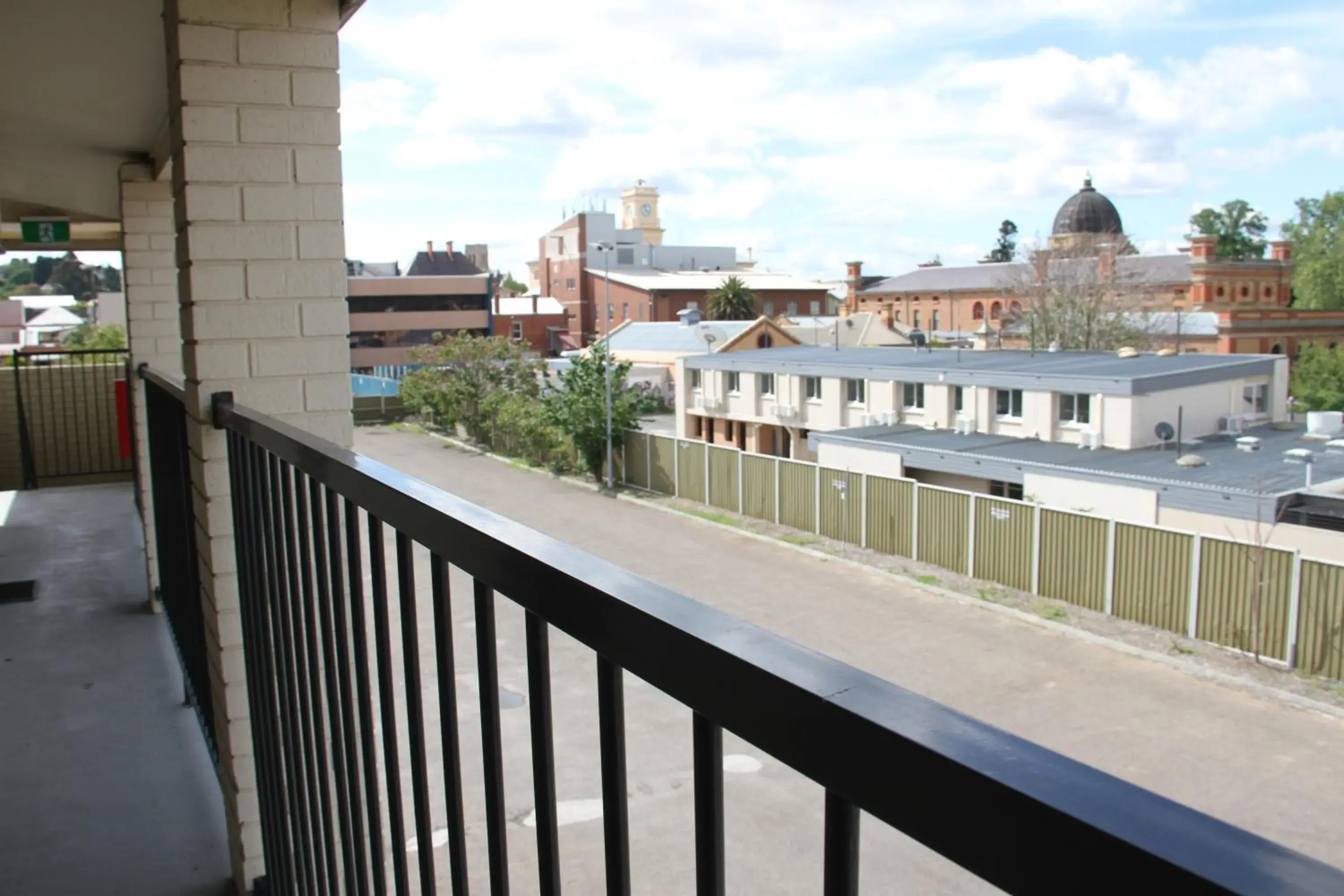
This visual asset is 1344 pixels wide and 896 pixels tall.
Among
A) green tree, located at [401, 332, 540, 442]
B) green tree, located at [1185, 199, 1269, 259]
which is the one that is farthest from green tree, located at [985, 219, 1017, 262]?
green tree, located at [401, 332, 540, 442]

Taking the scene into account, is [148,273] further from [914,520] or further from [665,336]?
[665,336]

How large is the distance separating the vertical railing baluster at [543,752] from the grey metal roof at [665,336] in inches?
1466

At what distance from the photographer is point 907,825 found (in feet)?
1.69

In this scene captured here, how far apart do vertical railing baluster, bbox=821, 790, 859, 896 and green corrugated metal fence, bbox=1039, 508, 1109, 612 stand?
559 inches

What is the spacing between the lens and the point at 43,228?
972 centimetres

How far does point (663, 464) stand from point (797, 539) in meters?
5.03

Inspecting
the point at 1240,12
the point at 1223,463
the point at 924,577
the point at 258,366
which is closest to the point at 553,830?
the point at 258,366

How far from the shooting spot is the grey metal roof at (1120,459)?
1591cm

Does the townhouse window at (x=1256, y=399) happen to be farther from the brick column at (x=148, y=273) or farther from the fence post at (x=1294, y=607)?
the brick column at (x=148, y=273)

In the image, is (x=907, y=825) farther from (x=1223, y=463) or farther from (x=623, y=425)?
(x=623, y=425)

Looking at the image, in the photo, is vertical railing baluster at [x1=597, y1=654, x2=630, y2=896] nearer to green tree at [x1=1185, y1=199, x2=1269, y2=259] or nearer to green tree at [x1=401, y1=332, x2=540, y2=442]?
green tree at [x1=401, y1=332, x2=540, y2=442]

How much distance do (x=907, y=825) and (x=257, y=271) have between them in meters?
2.59

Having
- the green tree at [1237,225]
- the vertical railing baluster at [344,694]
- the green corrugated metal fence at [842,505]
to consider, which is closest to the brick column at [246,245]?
the vertical railing baluster at [344,694]

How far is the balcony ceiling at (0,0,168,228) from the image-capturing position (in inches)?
131
